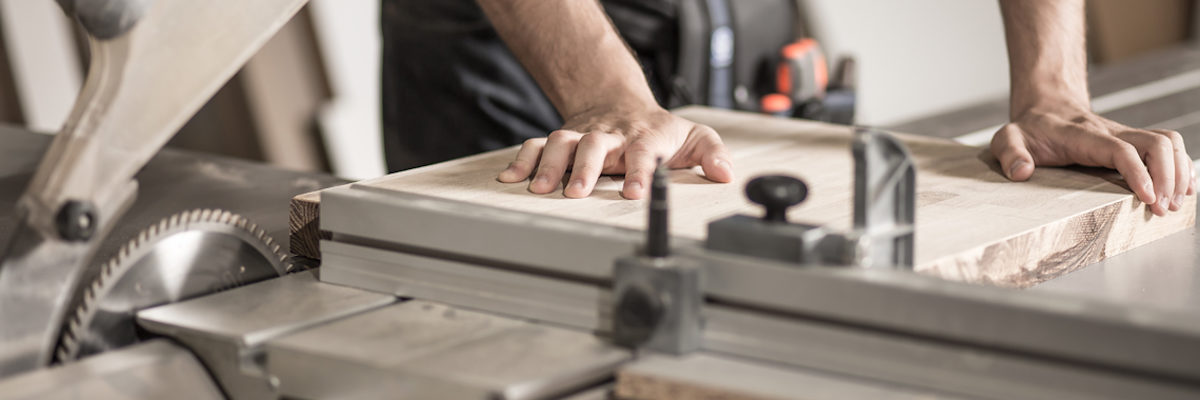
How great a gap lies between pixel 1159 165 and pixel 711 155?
0.46 meters

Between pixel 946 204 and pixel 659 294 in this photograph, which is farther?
pixel 946 204

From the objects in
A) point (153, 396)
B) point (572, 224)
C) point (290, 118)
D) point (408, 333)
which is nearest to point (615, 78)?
point (572, 224)

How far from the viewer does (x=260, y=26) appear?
1057 millimetres

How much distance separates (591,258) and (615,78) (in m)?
0.48

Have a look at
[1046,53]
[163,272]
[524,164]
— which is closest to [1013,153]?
[1046,53]

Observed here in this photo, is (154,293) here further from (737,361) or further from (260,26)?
(737,361)

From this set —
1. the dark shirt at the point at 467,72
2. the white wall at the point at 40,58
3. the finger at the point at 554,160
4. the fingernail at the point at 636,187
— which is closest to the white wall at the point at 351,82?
the white wall at the point at 40,58

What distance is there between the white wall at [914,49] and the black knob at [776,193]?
2834 mm

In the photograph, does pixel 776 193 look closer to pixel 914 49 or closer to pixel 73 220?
pixel 73 220

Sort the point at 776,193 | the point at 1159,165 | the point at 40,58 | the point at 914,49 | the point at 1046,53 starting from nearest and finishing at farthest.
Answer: the point at 776,193 → the point at 1159,165 → the point at 1046,53 → the point at 40,58 → the point at 914,49

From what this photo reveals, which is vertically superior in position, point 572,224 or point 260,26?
point 260,26

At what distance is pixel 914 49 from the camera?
12.7ft

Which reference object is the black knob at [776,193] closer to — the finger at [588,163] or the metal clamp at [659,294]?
the metal clamp at [659,294]

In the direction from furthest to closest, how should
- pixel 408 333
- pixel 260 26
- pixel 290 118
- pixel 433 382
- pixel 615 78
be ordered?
pixel 290 118, pixel 615 78, pixel 260 26, pixel 408 333, pixel 433 382
